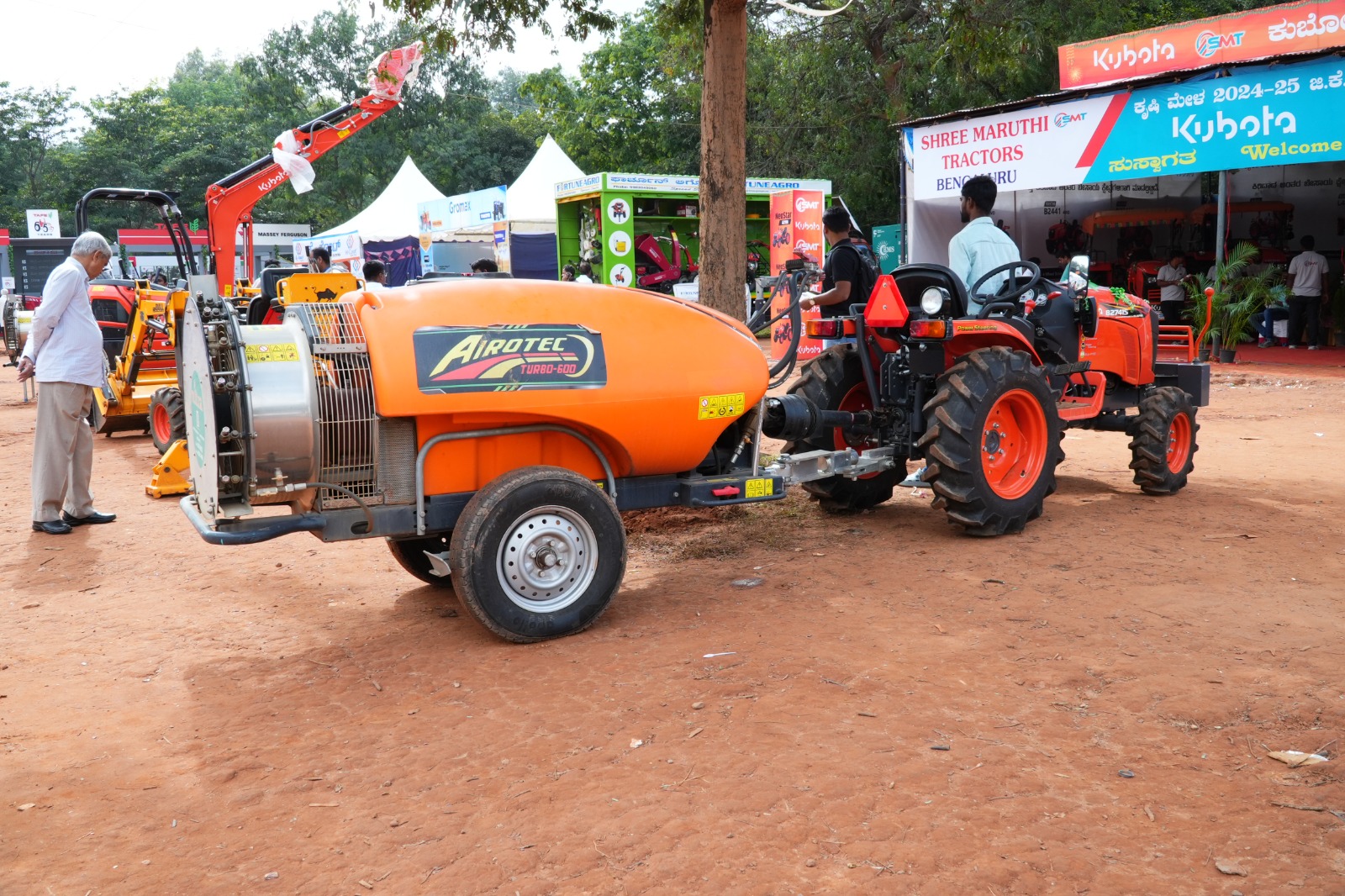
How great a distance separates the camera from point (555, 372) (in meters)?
4.66

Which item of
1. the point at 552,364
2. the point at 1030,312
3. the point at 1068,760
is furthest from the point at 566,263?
the point at 1068,760

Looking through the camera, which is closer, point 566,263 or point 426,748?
point 426,748

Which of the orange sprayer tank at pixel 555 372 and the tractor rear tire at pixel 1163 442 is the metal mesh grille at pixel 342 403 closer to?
the orange sprayer tank at pixel 555 372

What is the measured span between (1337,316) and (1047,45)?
31.6ft

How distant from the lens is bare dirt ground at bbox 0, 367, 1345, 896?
291 centimetres

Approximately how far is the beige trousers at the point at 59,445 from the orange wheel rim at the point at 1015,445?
19.5 ft

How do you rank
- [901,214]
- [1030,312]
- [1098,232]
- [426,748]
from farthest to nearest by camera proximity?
1. [1098,232]
2. [901,214]
3. [1030,312]
4. [426,748]

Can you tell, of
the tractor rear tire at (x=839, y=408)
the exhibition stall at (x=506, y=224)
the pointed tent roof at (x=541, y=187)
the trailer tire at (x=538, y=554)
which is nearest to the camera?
the trailer tire at (x=538, y=554)

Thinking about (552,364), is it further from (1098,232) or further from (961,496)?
(1098,232)

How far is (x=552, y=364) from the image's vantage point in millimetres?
4656

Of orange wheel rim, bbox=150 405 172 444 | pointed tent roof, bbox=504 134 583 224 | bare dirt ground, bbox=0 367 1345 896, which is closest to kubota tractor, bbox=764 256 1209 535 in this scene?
bare dirt ground, bbox=0 367 1345 896

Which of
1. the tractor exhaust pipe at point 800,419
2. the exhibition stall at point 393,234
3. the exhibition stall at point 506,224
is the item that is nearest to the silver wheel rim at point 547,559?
the tractor exhaust pipe at point 800,419

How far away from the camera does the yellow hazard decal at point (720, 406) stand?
513 centimetres

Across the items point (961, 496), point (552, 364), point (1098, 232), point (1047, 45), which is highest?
point (1047, 45)
